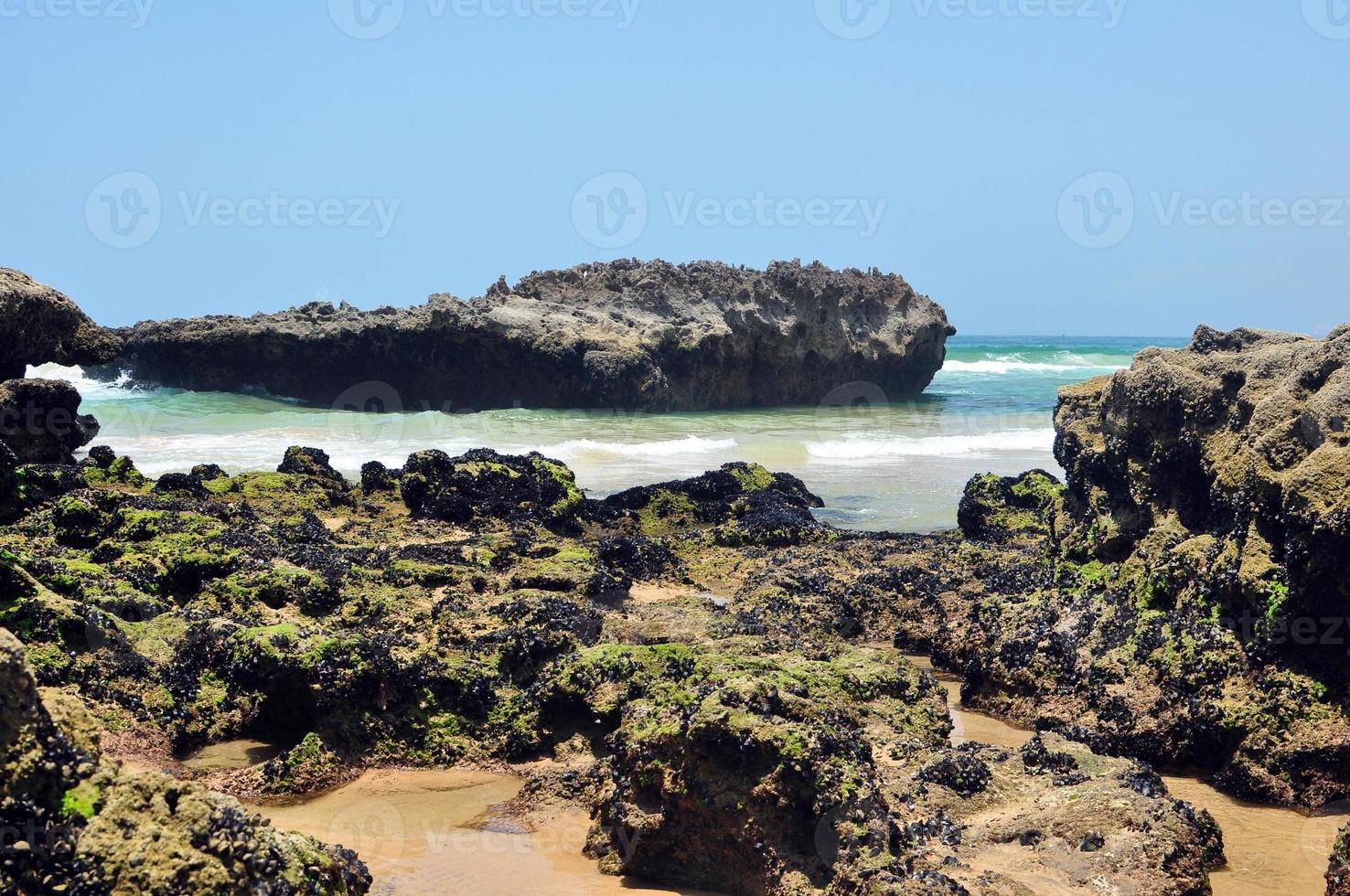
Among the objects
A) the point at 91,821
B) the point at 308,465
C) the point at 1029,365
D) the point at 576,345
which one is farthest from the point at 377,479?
the point at 1029,365

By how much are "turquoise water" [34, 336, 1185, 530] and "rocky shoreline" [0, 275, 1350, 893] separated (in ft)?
24.2

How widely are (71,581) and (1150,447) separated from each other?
23.1ft

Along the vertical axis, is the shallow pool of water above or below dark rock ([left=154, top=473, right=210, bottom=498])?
below

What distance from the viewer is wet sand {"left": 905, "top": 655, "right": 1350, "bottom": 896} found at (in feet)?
15.5

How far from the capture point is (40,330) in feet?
44.7

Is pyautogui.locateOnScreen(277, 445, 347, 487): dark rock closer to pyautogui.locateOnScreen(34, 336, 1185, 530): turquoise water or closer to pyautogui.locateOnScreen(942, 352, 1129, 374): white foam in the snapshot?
pyautogui.locateOnScreen(34, 336, 1185, 530): turquoise water

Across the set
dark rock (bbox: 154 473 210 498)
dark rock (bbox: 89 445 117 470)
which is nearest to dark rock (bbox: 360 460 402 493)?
dark rock (bbox: 154 473 210 498)

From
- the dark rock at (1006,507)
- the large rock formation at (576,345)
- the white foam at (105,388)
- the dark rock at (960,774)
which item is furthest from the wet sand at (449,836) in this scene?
the white foam at (105,388)

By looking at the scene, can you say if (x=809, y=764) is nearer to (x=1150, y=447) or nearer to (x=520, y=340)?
(x=1150, y=447)

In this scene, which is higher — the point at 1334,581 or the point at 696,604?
the point at 1334,581

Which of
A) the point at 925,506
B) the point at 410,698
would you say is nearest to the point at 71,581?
the point at 410,698

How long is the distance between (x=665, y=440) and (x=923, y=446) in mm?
6103

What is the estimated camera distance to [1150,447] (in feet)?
26.6

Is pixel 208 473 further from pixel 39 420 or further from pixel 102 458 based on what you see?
pixel 39 420
